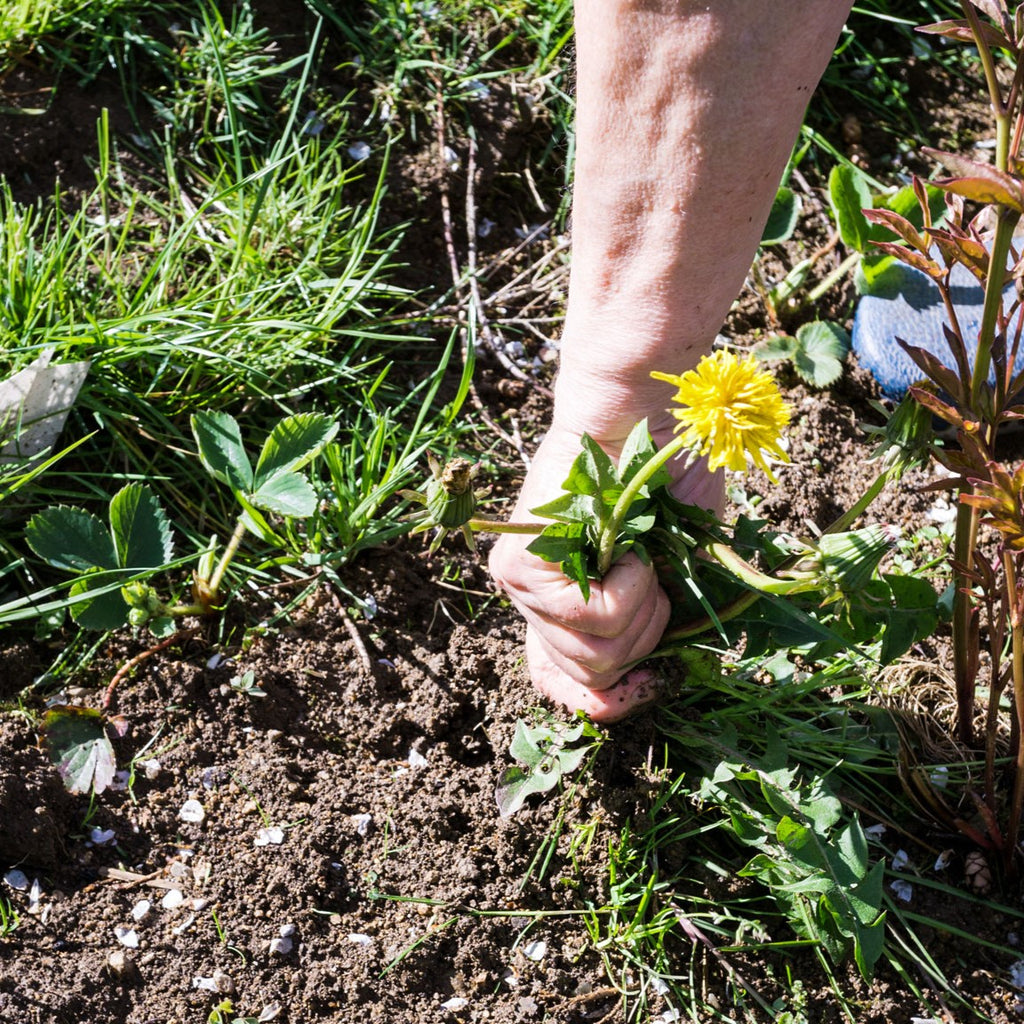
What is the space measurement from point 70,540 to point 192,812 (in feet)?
1.43

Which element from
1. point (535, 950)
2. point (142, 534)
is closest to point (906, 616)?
point (535, 950)

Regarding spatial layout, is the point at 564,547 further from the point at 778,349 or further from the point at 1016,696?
the point at 778,349

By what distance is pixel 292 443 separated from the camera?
1705 millimetres

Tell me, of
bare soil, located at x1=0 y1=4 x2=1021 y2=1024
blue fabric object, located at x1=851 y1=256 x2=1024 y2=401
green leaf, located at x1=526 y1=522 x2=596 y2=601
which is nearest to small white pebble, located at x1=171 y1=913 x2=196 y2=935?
bare soil, located at x1=0 y1=4 x2=1021 y2=1024

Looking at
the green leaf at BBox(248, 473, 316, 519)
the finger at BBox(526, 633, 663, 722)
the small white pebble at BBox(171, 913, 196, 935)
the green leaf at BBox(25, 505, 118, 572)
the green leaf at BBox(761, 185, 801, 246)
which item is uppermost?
the green leaf at BBox(761, 185, 801, 246)

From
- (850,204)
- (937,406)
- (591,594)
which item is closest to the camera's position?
(937,406)

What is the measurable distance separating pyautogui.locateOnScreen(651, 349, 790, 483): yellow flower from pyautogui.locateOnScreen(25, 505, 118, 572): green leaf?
99 centimetres

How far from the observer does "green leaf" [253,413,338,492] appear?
1.69 meters

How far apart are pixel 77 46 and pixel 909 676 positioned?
6.40 ft

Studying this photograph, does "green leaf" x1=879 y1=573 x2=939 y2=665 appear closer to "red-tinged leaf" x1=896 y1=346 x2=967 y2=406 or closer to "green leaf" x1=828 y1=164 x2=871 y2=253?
"red-tinged leaf" x1=896 y1=346 x2=967 y2=406

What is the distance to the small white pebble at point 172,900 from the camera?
1510mm

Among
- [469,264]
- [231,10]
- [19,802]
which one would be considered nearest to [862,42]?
[469,264]

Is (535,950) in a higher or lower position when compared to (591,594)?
lower

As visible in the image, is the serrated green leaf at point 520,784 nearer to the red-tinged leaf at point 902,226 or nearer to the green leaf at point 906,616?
the green leaf at point 906,616
